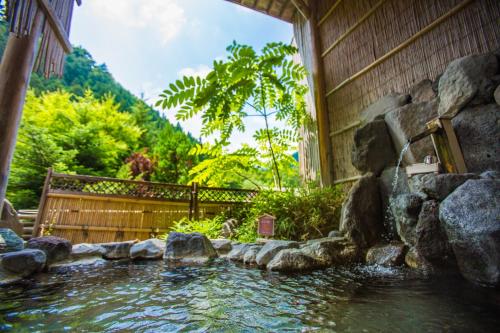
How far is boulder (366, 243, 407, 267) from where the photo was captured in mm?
2406

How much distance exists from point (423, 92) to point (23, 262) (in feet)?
18.0

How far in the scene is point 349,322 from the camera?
122cm

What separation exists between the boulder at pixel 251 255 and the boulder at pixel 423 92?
3.26 metres

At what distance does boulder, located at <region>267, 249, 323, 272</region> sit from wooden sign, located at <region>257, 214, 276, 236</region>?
1.03 m

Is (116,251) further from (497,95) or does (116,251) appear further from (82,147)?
(82,147)

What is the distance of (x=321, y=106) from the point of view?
215 inches

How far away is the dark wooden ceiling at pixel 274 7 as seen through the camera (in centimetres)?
664

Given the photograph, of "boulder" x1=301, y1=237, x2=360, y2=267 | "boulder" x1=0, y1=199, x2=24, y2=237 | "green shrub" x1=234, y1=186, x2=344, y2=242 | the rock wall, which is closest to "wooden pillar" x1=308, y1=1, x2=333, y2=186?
"green shrub" x1=234, y1=186, x2=344, y2=242

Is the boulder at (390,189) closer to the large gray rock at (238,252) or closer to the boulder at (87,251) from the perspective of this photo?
the large gray rock at (238,252)

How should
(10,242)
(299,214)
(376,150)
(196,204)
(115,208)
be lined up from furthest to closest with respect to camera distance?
(196,204) < (115,208) < (299,214) < (376,150) < (10,242)

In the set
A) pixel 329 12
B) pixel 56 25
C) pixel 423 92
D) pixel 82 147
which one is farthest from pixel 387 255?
pixel 82 147

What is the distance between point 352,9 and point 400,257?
5.08m

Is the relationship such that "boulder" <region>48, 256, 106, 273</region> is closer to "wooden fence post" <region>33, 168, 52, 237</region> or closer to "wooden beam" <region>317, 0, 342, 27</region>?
"wooden fence post" <region>33, 168, 52, 237</region>

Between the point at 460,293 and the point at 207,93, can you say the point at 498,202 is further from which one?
the point at 207,93
